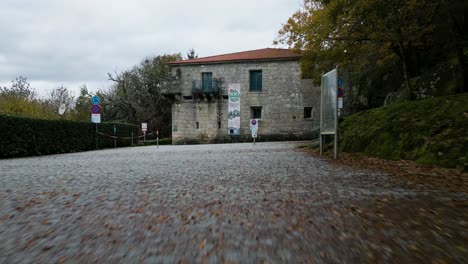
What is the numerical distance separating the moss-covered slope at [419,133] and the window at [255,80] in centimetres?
2146

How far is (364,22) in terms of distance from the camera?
972cm

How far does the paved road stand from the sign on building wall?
25.0m

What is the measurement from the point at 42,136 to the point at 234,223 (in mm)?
12720

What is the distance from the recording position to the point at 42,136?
1249cm

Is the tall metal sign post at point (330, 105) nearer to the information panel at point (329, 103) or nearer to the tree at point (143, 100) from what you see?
the information panel at point (329, 103)

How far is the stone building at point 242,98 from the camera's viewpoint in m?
28.6

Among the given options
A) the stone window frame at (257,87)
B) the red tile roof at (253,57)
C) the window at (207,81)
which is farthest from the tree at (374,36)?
the window at (207,81)

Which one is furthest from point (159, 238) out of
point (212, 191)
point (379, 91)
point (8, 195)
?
point (379, 91)

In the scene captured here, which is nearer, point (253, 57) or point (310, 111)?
point (310, 111)

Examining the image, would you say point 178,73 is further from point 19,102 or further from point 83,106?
point 83,106

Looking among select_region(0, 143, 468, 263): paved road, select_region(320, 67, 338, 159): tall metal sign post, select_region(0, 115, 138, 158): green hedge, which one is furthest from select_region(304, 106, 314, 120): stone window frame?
select_region(0, 143, 468, 263): paved road

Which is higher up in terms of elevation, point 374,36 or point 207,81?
point 207,81

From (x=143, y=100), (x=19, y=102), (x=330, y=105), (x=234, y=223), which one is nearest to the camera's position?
(x=234, y=223)

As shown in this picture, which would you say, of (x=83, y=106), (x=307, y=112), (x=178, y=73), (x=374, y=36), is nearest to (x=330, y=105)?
(x=374, y=36)
